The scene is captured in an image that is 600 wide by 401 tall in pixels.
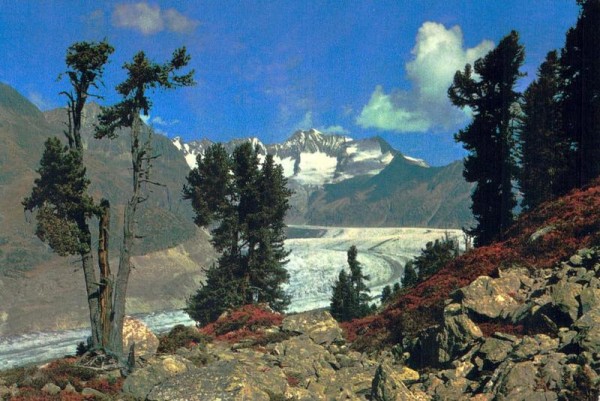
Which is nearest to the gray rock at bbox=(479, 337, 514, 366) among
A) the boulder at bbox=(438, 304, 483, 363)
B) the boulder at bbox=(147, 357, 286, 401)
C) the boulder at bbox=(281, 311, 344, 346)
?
the boulder at bbox=(438, 304, 483, 363)

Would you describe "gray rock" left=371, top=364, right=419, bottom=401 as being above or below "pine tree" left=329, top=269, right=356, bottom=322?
above

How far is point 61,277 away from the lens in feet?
535

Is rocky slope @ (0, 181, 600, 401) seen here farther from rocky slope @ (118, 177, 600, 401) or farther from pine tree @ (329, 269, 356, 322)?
pine tree @ (329, 269, 356, 322)

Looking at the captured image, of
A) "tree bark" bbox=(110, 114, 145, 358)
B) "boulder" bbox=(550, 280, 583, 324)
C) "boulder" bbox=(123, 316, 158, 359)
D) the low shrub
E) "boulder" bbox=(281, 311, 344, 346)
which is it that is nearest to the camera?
"boulder" bbox=(550, 280, 583, 324)

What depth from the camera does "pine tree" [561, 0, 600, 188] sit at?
32312mm

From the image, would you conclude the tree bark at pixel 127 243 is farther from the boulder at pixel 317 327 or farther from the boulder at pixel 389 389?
the boulder at pixel 389 389

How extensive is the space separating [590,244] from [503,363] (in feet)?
28.0

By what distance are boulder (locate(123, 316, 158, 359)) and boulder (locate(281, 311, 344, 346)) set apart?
6830mm

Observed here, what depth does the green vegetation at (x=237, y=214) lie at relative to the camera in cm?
4272

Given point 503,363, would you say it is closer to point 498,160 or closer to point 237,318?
point 237,318

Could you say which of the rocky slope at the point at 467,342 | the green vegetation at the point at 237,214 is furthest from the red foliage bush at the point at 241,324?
the green vegetation at the point at 237,214

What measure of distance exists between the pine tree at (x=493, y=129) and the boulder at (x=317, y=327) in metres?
17.9

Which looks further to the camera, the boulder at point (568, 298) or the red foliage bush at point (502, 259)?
the red foliage bush at point (502, 259)

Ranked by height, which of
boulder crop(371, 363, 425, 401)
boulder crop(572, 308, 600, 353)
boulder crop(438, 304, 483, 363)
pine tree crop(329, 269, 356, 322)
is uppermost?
boulder crop(572, 308, 600, 353)
